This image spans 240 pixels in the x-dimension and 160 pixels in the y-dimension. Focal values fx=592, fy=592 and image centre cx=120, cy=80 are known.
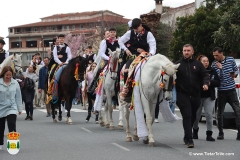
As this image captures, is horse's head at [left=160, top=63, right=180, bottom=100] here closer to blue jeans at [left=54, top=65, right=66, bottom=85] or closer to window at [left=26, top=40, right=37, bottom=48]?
blue jeans at [left=54, top=65, right=66, bottom=85]

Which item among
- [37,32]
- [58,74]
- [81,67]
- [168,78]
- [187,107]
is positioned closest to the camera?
[168,78]

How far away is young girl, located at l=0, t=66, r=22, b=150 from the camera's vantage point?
40.6 feet

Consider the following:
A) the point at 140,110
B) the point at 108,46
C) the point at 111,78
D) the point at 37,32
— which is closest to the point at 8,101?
the point at 140,110

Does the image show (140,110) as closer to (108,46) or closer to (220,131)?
(220,131)

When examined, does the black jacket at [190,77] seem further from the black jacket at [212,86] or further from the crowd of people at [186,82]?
the black jacket at [212,86]

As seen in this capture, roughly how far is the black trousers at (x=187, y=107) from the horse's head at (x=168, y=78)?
2.17 feet

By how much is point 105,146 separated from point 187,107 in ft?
6.45

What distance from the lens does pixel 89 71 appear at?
77.2 ft

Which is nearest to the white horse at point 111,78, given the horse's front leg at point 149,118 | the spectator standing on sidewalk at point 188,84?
the horse's front leg at point 149,118

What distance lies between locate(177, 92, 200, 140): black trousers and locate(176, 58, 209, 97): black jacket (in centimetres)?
10

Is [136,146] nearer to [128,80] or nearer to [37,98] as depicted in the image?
[128,80]

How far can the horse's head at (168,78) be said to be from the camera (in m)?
12.1

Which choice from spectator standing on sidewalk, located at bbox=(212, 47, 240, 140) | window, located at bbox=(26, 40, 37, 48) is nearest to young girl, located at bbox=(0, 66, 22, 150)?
spectator standing on sidewalk, located at bbox=(212, 47, 240, 140)

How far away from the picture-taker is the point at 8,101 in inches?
490
